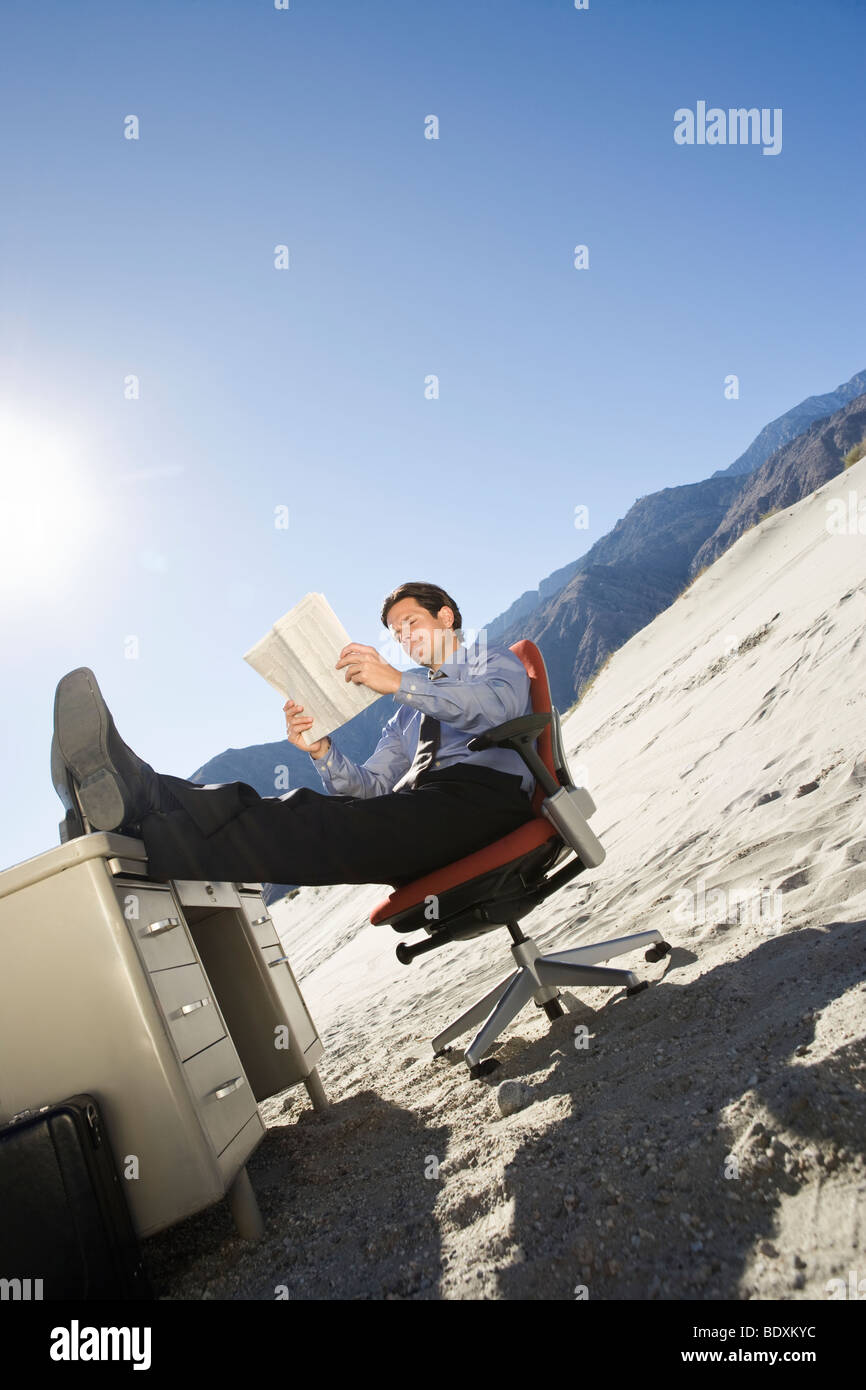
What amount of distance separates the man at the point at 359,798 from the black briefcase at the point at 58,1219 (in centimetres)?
61

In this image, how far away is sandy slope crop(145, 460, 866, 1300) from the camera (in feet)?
3.97

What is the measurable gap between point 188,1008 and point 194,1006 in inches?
1.8

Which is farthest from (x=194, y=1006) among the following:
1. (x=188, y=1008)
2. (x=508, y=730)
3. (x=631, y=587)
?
(x=631, y=587)

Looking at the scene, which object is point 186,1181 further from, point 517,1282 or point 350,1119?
point 350,1119

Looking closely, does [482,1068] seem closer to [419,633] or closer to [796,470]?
[419,633]

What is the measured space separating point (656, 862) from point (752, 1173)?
307 cm

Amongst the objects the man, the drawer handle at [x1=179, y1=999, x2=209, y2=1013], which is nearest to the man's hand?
the man

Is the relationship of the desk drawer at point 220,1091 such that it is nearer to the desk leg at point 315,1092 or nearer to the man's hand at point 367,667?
the desk leg at point 315,1092

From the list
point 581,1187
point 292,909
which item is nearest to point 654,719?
point 581,1187

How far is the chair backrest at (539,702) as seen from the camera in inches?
103

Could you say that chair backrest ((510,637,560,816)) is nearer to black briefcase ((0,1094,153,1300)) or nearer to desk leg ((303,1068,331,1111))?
desk leg ((303,1068,331,1111))

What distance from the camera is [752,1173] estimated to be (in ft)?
4.13

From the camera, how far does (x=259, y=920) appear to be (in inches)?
112

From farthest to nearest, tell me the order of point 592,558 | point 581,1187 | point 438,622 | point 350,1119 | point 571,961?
point 592,558 < point 438,622 < point 571,961 < point 350,1119 < point 581,1187
